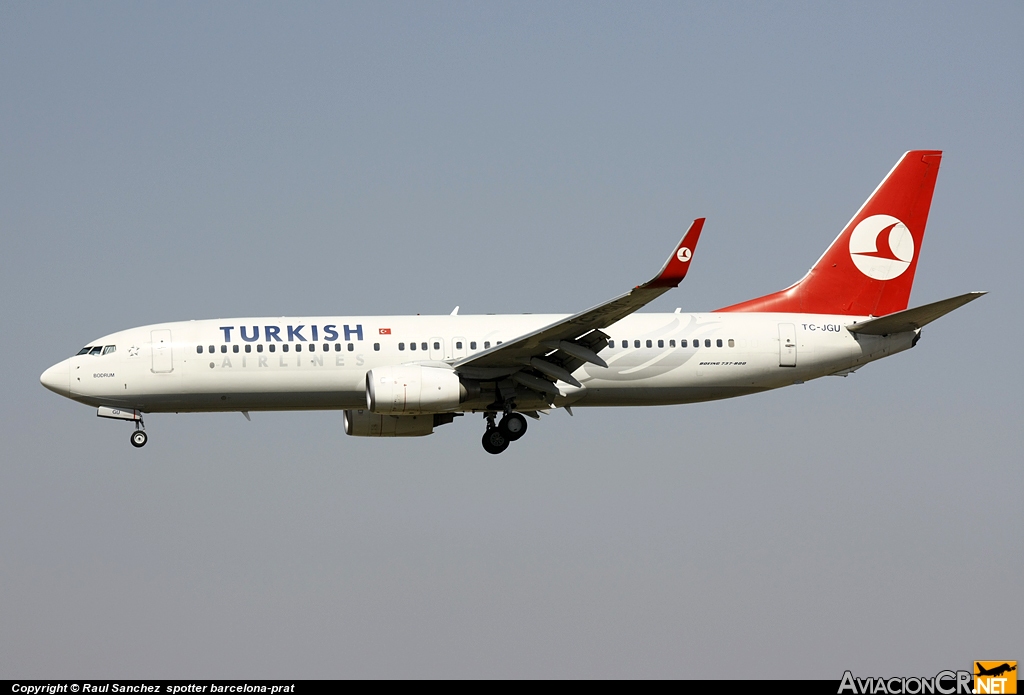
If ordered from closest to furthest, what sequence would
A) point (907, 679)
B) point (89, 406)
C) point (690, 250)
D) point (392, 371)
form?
point (907, 679)
point (690, 250)
point (392, 371)
point (89, 406)

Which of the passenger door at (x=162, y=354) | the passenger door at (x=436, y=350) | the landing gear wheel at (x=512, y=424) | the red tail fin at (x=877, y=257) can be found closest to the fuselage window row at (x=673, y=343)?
the red tail fin at (x=877, y=257)

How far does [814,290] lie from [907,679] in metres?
17.1

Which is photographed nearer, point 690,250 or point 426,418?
point 690,250

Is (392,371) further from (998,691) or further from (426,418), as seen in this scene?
(998,691)

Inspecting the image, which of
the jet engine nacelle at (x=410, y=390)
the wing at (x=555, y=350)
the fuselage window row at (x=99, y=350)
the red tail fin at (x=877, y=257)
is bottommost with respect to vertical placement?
the jet engine nacelle at (x=410, y=390)

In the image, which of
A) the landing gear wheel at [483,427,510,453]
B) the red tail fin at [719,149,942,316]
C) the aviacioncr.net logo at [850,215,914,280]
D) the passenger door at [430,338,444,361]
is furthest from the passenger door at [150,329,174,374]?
the aviacioncr.net logo at [850,215,914,280]

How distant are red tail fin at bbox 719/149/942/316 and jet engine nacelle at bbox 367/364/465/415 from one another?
954 centimetres

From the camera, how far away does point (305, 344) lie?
40.0 m

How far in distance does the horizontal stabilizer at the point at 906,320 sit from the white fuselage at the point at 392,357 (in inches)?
11.0

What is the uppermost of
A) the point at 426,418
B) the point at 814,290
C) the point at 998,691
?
the point at 814,290

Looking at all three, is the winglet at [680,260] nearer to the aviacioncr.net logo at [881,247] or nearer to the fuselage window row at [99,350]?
the aviacioncr.net logo at [881,247]

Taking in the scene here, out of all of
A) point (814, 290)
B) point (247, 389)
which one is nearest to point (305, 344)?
point (247, 389)

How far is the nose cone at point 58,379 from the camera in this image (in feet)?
132

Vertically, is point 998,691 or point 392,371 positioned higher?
point 392,371
